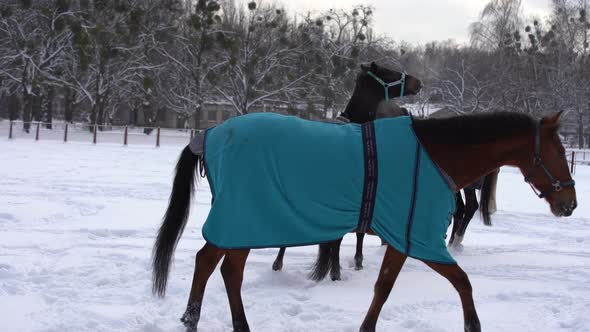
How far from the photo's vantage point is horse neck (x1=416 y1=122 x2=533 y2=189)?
333 cm

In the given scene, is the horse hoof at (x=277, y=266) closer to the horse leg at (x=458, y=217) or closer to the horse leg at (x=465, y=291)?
the horse leg at (x=465, y=291)

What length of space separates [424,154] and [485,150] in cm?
47

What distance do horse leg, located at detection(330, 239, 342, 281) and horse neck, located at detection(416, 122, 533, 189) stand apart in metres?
1.45

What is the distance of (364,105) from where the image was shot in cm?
538

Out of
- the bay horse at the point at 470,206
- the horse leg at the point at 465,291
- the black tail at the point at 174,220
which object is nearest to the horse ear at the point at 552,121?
the horse leg at the point at 465,291

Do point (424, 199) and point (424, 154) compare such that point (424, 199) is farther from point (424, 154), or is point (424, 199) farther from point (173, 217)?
point (173, 217)

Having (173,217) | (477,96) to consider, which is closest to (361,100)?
(173,217)

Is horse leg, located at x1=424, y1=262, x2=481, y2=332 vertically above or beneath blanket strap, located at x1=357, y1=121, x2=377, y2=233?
beneath

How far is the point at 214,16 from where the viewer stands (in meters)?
31.2

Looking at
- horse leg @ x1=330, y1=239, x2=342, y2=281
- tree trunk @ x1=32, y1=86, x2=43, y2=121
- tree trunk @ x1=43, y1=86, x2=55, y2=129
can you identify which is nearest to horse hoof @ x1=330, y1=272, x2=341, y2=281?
horse leg @ x1=330, y1=239, x2=342, y2=281

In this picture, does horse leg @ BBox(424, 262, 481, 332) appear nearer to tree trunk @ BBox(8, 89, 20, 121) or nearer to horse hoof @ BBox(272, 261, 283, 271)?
horse hoof @ BBox(272, 261, 283, 271)

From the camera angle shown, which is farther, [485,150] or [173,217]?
[173,217]

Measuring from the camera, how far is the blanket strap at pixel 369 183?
10.5 ft

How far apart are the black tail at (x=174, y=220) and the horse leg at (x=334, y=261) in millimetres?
1401
